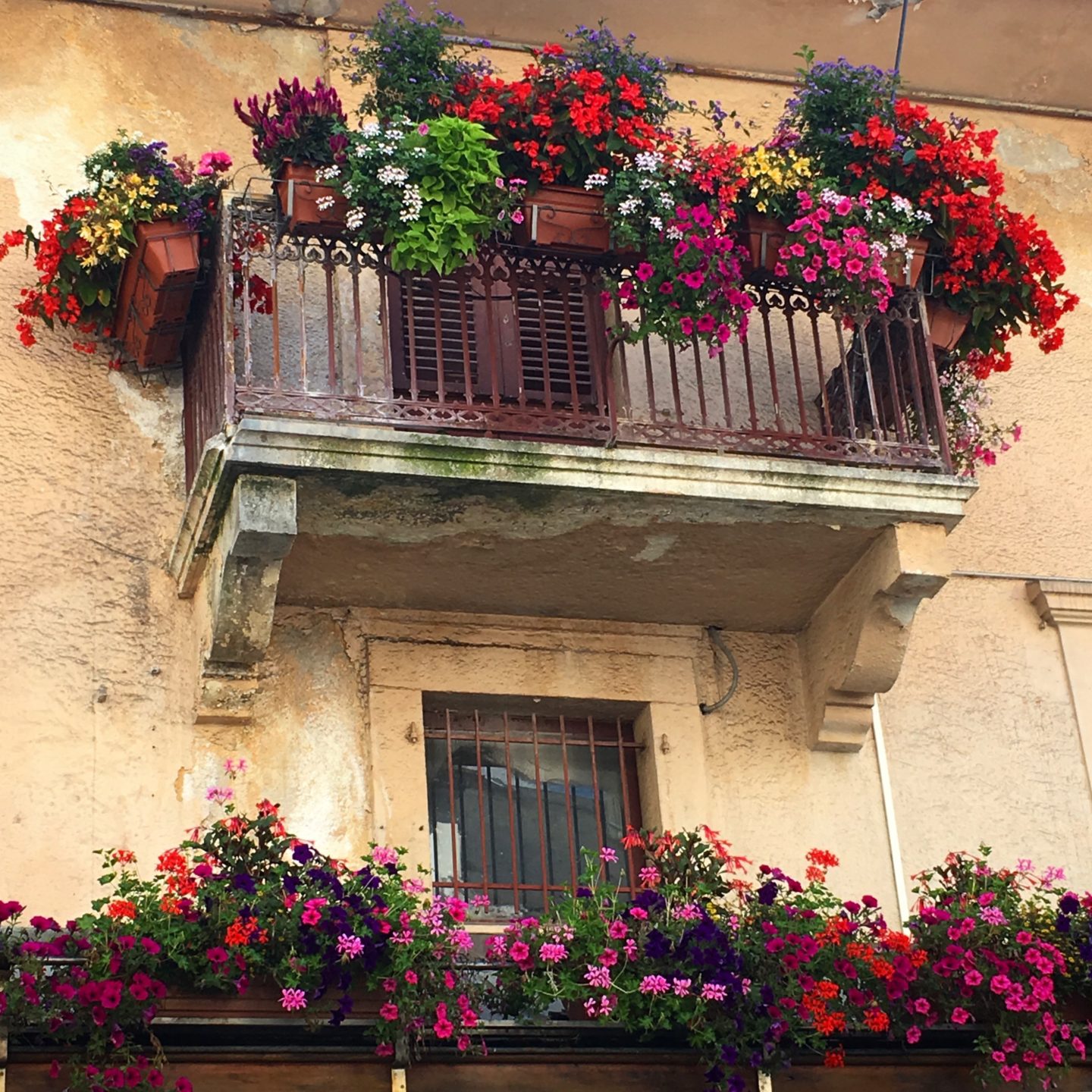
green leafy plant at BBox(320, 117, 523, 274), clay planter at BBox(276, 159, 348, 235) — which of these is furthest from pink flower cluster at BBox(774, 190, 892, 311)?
clay planter at BBox(276, 159, 348, 235)

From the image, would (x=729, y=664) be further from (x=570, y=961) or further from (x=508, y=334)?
(x=570, y=961)

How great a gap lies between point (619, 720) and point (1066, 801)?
1847 mm

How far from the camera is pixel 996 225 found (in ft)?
28.3

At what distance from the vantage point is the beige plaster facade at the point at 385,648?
26.4ft

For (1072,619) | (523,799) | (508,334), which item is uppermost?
(508,334)

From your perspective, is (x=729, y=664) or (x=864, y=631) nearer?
(x=864, y=631)

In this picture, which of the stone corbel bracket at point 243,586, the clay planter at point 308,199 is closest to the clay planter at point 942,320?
the clay planter at point 308,199

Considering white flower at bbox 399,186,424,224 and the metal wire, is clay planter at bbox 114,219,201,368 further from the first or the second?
the metal wire

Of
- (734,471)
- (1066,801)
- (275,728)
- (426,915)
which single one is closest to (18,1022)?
(426,915)

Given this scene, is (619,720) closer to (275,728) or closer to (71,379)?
(275,728)

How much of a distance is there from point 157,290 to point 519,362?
139cm

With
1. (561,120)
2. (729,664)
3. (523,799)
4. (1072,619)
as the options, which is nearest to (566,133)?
(561,120)

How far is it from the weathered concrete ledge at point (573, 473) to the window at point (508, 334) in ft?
1.76

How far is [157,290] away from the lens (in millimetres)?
8328
